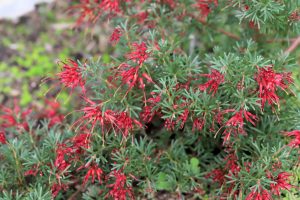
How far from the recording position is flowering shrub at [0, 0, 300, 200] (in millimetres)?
2354

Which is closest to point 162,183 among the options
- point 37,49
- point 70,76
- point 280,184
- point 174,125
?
point 174,125

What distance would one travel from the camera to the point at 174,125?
2678 millimetres

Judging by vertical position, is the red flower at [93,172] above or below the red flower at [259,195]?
above

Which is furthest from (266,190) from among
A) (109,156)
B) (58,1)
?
(58,1)

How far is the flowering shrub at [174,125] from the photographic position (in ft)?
7.72

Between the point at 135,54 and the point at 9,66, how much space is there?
2.20 m

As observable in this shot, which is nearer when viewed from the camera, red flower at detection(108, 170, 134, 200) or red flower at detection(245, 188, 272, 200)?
red flower at detection(245, 188, 272, 200)

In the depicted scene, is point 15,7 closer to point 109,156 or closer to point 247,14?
point 109,156

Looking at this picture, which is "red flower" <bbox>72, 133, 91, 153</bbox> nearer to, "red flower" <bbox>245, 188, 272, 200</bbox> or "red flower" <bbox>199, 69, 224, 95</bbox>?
"red flower" <bbox>199, 69, 224, 95</bbox>

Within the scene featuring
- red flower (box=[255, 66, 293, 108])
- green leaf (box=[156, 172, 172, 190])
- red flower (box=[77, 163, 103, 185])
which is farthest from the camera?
green leaf (box=[156, 172, 172, 190])

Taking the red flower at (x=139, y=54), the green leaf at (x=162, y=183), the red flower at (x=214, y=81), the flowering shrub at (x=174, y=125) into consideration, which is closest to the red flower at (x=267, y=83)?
the flowering shrub at (x=174, y=125)

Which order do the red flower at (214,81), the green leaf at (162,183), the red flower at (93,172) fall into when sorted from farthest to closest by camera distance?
1. the green leaf at (162,183)
2. the red flower at (93,172)
3. the red flower at (214,81)

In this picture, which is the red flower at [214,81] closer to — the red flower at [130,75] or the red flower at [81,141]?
the red flower at [130,75]

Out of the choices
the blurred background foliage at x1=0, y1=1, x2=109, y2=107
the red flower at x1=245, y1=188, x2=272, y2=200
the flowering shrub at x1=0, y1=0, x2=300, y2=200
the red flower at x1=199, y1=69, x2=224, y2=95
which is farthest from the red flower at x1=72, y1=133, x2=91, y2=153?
the blurred background foliage at x1=0, y1=1, x2=109, y2=107
